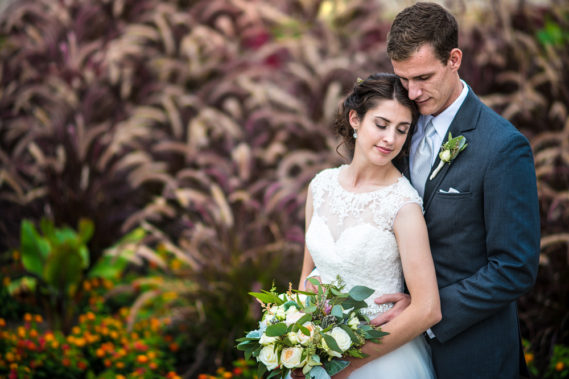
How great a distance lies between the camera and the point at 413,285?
7.00 ft

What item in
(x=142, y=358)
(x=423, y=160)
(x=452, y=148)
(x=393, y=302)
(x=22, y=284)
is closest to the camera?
(x=452, y=148)

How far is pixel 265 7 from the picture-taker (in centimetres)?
703

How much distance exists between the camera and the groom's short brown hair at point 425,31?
2.18 m

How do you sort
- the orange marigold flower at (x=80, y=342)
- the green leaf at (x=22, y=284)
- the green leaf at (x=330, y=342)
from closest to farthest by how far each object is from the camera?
the green leaf at (x=330, y=342)
the orange marigold flower at (x=80, y=342)
the green leaf at (x=22, y=284)

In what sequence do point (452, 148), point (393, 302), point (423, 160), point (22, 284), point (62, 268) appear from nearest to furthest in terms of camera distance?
point (452, 148) < point (393, 302) < point (423, 160) < point (62, 268) < point (22, 284)

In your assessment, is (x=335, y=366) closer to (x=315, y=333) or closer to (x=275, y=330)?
(x=315, y=333)

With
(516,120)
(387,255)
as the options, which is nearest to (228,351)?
(387,255)

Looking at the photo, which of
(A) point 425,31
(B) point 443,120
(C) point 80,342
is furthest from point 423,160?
(C) point 80,342

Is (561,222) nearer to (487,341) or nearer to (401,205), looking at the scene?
(487,341)

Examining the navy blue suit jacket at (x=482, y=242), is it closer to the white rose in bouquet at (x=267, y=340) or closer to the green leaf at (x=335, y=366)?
the green leaf at (x=335, y=366)

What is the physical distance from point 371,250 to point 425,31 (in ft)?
3.24

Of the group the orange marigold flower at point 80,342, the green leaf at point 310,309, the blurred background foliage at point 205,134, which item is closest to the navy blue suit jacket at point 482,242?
the green leaf at point 310,309

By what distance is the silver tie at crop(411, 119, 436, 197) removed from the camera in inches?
95.3

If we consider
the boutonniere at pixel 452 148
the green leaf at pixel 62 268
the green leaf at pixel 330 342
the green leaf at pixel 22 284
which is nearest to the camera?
the green leaf at pixel 330 342
